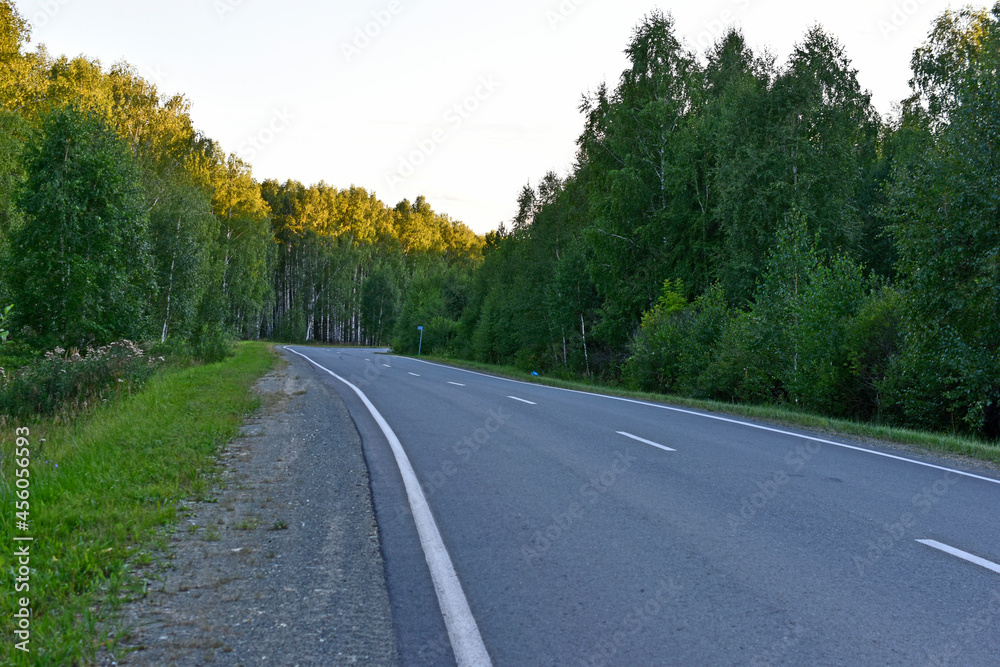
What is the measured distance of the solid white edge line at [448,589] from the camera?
3373mm

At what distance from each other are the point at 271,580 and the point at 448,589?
115 centimetres

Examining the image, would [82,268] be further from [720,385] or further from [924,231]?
[924,231]

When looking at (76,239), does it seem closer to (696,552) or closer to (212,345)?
(212,345)

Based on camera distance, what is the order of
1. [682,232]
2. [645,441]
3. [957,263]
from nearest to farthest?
[645,441] < [957,263] < [682,232]

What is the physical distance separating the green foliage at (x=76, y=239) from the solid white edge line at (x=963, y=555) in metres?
22.0

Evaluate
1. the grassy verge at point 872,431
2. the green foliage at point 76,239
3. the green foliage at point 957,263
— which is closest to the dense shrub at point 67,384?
the green foliage at point 76,239

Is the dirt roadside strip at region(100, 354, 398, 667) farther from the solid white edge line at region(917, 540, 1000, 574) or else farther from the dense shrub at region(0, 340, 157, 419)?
the dense shrub at region(0, 340, 157, 419)

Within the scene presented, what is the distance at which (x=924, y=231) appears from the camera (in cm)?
1265

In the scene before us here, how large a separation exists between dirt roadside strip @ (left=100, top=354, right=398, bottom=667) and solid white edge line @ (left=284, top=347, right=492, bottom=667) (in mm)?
337

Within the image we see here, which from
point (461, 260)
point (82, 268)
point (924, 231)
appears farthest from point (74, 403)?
point (461, 260)

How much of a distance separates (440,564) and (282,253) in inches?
3365

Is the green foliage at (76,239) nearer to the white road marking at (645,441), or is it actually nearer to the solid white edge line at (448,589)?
the white road marking at (645,441)

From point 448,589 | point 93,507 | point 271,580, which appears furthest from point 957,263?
point 93,507

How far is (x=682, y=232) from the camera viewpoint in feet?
98.1
